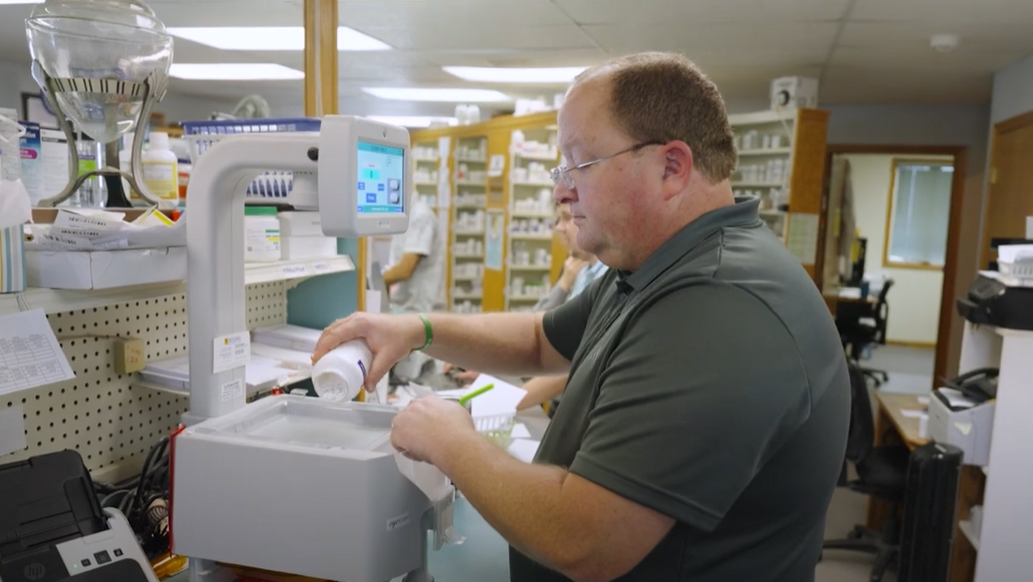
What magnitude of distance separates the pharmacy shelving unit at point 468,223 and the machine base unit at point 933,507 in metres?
4.95

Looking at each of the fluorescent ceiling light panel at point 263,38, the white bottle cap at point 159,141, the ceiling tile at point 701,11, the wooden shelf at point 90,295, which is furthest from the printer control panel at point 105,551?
the fluorescent ceiling light panel at point 263,38

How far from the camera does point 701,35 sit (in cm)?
486

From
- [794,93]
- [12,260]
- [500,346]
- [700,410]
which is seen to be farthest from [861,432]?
[12,260]

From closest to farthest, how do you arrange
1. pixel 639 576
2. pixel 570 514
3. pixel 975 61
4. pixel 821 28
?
pixel 570 514 < pixel 639 576 < pixel 821 28 < pixel 975 61

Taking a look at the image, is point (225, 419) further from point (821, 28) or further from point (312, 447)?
point (821, 28)

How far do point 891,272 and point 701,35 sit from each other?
750 centimetres

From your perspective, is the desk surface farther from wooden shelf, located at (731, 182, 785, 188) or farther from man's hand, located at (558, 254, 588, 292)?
wooden shelf, located at (731, 182, 785, 188)

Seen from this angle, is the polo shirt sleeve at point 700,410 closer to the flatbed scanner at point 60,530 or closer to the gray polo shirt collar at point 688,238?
the gray polo shirt collar at point 688,238

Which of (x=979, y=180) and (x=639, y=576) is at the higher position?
(x=979, y=180)

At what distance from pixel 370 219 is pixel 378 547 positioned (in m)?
0.53

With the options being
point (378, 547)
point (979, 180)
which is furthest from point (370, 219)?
point (979, 180)

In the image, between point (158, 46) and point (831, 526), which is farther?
point (831, 526)

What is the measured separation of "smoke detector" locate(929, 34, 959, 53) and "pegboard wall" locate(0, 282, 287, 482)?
477 cm

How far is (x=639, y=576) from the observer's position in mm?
1078
